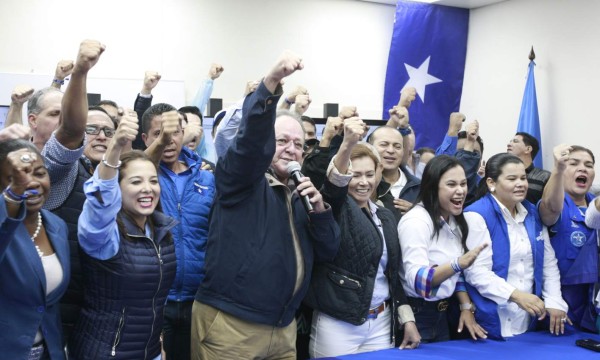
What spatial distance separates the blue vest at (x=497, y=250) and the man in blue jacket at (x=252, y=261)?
0.98 metres

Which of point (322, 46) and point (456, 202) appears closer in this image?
point (456, 202)

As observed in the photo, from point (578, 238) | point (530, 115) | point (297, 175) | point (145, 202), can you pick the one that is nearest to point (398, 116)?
point (578, 238)

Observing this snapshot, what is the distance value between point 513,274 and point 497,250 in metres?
0.14

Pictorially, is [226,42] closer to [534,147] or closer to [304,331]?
[534,147]

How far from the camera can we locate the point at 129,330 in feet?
6.65

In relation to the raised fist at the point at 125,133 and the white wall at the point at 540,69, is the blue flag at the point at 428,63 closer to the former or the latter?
the white wall at the point at 540,69

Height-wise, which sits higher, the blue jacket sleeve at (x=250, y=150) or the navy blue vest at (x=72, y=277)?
the blue jacket sleeve at (x=250, y=150)

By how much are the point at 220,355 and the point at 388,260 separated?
84 cm

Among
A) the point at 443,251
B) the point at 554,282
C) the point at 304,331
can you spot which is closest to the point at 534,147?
the point at 554,282

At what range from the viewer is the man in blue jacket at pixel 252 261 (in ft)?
6.83

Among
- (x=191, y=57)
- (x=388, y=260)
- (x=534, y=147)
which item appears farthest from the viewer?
(x=191, y=57)

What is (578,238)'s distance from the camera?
3139mm

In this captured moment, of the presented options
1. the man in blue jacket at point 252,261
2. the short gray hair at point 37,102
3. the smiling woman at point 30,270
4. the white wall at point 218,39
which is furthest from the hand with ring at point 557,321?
the white wall at point 218,39

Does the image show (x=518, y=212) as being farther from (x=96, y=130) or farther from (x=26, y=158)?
(x=26, y=158)
